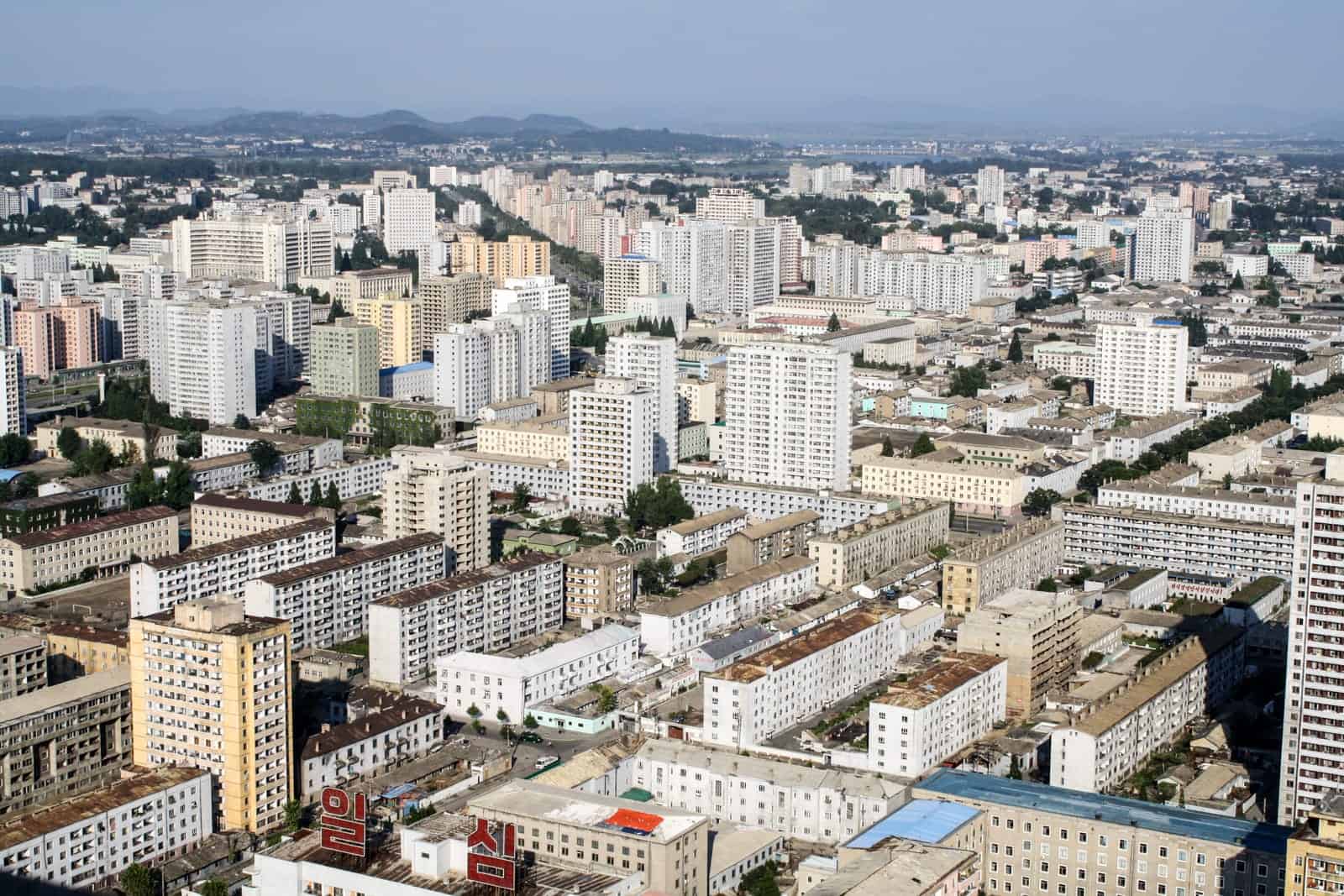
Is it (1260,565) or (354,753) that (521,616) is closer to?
(354,753)

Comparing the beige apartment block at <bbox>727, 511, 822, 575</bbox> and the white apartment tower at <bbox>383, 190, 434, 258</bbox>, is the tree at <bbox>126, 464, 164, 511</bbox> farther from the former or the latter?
the white apartment tower at <bbox>383, 190, 434, 258</bbox>

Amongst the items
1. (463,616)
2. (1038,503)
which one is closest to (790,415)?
(1038,503)

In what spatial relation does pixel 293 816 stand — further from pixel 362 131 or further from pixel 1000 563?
pixel 362 131

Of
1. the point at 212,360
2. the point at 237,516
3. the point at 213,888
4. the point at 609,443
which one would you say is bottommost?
the point at 213,888

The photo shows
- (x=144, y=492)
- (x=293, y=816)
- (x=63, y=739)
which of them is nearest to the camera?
(x=293, y=816)

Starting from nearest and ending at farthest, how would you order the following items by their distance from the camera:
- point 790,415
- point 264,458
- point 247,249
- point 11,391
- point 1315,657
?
point 1315,657
point 790,415
point 264,458
point 11,391
point 247,249

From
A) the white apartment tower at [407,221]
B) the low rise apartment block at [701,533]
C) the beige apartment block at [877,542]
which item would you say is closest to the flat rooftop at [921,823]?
the beige apartment block at [877,542]

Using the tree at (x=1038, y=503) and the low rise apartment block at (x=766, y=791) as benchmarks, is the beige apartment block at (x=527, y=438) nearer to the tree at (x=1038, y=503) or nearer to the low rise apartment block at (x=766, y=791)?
the tree at (x=1038, y=503)

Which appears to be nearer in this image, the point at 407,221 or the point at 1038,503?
the point at 1038,503
